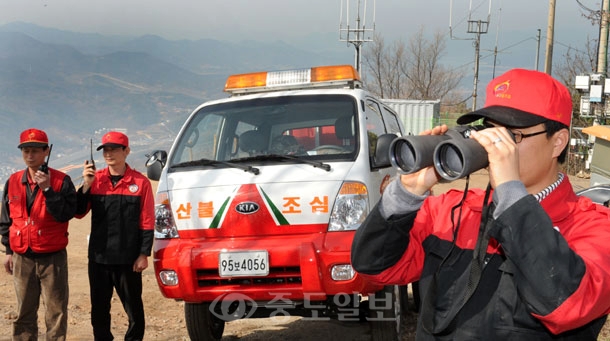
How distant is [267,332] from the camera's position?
6766 millimetres

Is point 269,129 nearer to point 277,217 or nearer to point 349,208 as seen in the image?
point 277,217

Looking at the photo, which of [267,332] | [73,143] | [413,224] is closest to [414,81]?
[267,332]

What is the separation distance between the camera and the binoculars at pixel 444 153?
1811 millimetres

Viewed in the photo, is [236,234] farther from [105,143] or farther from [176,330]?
[176,330]

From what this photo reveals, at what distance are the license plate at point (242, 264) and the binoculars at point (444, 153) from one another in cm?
297

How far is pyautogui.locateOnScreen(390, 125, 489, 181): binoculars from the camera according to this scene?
1.81 meters

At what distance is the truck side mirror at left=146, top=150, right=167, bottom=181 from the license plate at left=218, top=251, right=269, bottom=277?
110 centimetres

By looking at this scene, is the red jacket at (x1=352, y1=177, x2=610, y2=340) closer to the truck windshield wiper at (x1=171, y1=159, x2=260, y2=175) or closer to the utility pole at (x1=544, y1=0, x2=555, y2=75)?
the truck windshield wiper at (x1=171, y1=159, x2=260, y2=175)

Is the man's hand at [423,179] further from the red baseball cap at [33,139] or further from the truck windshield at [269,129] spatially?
the red baseball cap at [33,139]

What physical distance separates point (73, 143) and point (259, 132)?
139434 millimetres

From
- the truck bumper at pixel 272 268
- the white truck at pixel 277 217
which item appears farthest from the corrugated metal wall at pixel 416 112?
the truck bumper at pixel 272 268

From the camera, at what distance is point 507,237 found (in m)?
1.77

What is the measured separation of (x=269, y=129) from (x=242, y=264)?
4.65 ft

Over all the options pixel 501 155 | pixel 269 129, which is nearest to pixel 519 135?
pixel 501 155
